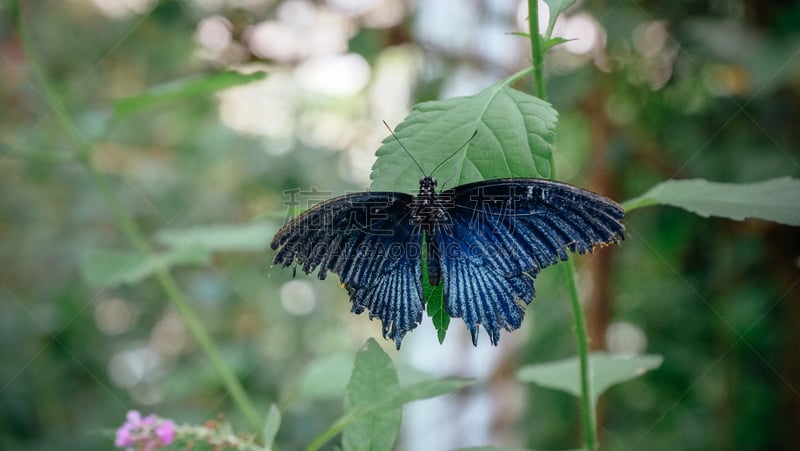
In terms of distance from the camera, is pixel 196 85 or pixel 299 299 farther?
pixel 299 299

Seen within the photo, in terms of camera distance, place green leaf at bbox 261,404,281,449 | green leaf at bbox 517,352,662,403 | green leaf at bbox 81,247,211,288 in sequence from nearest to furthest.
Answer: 1. green leaf at bbox 261,404,281,449
2. green leaf at bbox 517,352,662,403
3. green leaf at bbox 81,247,211,288

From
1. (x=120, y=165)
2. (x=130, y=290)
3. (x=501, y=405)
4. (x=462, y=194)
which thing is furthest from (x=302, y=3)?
(x=462, y=194)

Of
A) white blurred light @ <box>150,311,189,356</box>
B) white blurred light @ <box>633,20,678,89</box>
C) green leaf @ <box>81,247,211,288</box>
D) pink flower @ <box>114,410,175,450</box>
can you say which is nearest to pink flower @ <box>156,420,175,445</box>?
pink flower @ <box>114,410,175,450</box>

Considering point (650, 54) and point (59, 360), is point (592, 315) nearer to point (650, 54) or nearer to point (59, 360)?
point (650, 54)

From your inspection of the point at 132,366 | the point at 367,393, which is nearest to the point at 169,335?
the point at 132,366

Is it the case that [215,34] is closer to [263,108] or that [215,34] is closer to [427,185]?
[263,108]

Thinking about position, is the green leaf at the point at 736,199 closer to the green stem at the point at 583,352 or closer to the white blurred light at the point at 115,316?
the green stem at the point at 583,352

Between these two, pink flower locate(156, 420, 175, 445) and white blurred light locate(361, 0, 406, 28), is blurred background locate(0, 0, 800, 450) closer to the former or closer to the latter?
white blurred light locate(361, 0, 406, 28)
